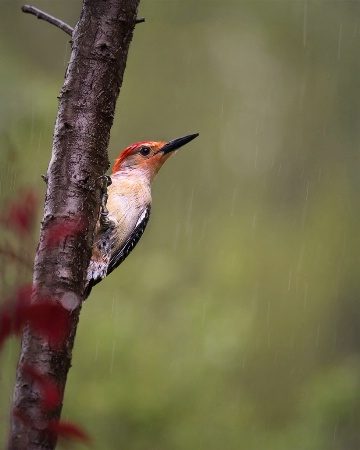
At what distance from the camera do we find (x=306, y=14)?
43.6 ft

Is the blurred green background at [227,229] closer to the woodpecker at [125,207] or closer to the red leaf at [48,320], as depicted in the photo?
the woodpecker at [125,207]

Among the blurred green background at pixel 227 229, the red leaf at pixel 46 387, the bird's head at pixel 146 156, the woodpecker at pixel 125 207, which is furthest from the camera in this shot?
the blurred green background at pixel 227 229

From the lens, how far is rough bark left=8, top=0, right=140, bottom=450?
7.22 ft

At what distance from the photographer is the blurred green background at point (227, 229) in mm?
7102

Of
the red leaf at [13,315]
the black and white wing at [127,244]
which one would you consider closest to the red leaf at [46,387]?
the red leaf at [13,315]

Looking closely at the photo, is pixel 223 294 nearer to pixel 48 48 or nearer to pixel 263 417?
pixel 263 417

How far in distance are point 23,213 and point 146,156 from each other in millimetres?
4275

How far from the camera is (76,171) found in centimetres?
265

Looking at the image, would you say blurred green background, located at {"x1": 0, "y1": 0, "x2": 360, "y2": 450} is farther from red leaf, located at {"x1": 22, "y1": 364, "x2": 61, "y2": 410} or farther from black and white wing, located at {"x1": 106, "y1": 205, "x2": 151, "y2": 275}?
red leaf, located at {"x1": 22, "y1": 364, "x2": 61, "y2": 410}

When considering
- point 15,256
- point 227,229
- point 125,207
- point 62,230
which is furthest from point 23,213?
point 227,229

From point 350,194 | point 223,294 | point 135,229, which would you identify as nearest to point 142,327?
point 223,294

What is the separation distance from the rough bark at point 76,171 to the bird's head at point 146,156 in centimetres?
365

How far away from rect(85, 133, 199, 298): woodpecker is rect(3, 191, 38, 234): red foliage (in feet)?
9.07

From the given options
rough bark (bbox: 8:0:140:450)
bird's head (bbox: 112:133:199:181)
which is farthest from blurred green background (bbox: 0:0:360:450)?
rough bark (bbox: 8:0:140:450)
